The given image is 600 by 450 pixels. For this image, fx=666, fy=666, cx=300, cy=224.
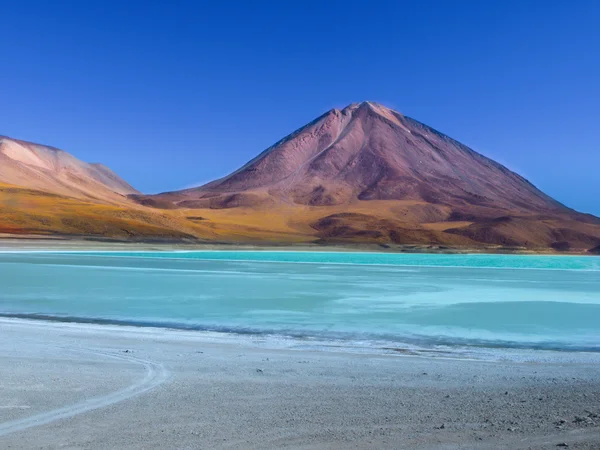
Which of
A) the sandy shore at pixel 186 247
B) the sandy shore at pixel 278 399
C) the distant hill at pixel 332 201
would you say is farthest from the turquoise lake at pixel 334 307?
the distant hill at pixel 332 201

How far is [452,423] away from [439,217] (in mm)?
124396

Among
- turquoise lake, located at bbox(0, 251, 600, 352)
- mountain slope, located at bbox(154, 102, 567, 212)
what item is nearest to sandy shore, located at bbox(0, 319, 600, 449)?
turquoise lake, located at bbox(0, 251, 600, 352)

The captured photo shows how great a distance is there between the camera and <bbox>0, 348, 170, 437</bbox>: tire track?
5.77m

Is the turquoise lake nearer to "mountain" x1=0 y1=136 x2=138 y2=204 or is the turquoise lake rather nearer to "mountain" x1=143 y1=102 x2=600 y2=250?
"mountain" x1=143 y1=102 x2=600 y2=250

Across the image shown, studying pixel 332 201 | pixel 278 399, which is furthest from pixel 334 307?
pixel 332 201

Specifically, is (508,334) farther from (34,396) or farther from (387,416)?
(34,396)

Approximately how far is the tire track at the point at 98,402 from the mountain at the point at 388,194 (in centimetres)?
7814

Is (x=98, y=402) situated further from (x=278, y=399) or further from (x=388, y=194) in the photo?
(x=388, y=194)

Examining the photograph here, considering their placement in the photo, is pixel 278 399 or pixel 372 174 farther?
pixel 372 174

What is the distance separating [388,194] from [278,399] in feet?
469

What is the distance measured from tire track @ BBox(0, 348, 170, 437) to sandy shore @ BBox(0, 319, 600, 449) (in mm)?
11

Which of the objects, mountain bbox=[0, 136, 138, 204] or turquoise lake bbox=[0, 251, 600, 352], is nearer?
turquoise lake bbox=[0, 251, 600, 352]

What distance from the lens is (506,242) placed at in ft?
322

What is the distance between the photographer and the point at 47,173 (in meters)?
144
